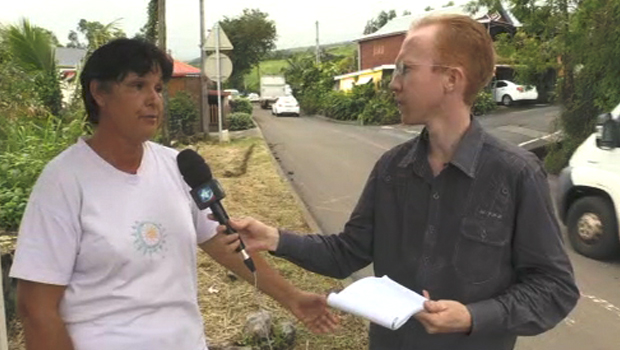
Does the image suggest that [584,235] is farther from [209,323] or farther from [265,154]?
[265,154]

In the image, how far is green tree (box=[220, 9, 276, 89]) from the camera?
2269 inches

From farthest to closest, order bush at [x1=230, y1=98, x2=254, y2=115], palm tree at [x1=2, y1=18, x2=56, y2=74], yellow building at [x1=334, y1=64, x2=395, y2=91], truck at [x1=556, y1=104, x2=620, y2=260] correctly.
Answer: yellow building at [x1=334, y1=64, x2=395, y2=91]
bush at [x1=230, y1=98, x2=254, y2=115]
palm tree at [x1=2, y1=18, x2=56, y2=74]
truck at [x1=556, y1=104, x2=620, y2=260]

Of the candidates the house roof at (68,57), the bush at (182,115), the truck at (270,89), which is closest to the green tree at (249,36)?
the truck at (270,89)

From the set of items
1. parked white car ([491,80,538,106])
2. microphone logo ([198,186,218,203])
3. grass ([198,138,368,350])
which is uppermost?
parked white car ([491,80,538,106])

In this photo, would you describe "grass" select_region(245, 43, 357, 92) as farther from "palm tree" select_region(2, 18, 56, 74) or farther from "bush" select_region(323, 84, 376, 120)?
"palm tree" select_region(2, 18, 56, 74)

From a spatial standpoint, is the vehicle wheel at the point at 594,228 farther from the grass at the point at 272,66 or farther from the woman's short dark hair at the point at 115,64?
the grass at the point at 272,66

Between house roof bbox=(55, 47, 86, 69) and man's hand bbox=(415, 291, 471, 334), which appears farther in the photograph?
house roof bbox=(55, 47, 86, 69)

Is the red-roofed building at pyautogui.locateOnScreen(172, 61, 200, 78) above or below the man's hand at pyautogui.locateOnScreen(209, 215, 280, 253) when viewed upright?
above

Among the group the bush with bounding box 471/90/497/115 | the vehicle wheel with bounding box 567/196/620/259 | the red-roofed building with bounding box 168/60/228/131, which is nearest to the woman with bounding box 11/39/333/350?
the vehicle wheel with bounding box 567/196/620/259

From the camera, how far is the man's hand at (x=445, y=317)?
1.63 meters

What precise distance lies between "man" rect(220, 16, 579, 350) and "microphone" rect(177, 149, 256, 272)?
494 mm

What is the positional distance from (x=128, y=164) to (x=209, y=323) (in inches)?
113

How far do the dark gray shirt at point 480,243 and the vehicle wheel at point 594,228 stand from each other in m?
5.57

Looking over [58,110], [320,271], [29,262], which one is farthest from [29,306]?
[58,110]
